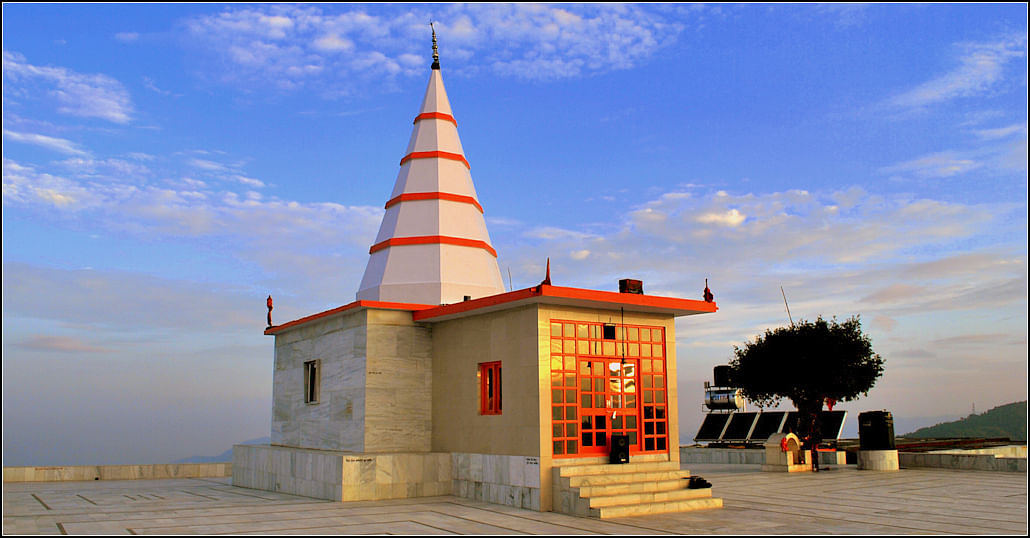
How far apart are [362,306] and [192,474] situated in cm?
1349

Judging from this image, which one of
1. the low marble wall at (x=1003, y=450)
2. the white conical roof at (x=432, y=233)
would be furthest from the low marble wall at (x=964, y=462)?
the white conical roof at (x=432, y=233)

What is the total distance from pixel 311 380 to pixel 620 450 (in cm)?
947

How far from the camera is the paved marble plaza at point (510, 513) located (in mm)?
13703

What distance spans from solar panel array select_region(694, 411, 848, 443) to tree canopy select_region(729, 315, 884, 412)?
10271 mm

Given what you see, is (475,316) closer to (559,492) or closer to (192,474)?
(559,492)

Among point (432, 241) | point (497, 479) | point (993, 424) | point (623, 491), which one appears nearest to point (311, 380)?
point (432, 241)

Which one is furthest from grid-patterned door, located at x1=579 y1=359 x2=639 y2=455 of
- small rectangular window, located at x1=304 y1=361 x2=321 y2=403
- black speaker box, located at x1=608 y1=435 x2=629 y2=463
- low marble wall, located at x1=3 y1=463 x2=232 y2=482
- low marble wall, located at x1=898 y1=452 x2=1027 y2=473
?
low marble wall, located at x1=3 y1=463 x2=232 y2=482

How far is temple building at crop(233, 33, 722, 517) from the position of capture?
55.9 ft

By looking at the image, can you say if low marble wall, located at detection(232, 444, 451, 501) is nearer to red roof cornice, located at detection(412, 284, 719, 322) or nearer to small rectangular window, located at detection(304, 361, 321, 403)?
small rectangular window, located at detection(304, 361, 321, 403)

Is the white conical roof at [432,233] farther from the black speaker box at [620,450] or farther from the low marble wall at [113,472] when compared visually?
the low marble wall at [113,472]

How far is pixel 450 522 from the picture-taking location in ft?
48.2

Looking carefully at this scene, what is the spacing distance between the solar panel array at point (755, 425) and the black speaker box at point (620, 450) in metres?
25.3

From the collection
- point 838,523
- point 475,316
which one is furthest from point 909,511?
point 475,316

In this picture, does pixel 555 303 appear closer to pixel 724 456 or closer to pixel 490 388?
pixel 490 388
